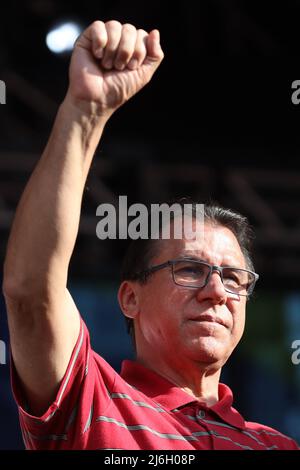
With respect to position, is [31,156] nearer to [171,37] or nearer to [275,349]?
[171,37]

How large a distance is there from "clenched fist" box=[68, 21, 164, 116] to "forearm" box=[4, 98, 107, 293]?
1.2 inches

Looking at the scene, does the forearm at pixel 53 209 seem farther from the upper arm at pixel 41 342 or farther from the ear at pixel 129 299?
the ear at pixel 129 299

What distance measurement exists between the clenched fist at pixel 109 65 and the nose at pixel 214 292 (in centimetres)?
55

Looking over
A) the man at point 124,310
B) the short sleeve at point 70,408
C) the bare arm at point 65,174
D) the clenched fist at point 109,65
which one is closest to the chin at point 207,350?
the man at point 124,310

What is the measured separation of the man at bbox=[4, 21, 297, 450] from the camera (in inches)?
58.2

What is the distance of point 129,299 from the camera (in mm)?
2094

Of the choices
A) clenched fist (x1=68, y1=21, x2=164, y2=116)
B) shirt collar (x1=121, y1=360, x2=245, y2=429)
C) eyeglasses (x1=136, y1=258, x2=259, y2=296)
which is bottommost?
shirt collar (x1=121, y1=360, x2=245, y2=429)

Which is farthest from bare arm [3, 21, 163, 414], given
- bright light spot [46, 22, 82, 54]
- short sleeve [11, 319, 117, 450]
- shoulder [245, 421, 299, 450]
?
bright light spot [46, 22, 82, 54]

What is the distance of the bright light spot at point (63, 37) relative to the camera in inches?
161

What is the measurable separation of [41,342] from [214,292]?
1.62 ft

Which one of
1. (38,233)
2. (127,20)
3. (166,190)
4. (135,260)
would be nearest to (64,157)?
(38,233)

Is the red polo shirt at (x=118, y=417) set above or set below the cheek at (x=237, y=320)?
below

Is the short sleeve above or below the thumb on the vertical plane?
below

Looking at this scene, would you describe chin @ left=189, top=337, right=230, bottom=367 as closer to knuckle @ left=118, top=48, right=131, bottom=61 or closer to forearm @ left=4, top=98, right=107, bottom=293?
forearm @ left=4, top=98, right=107, bottom=293
